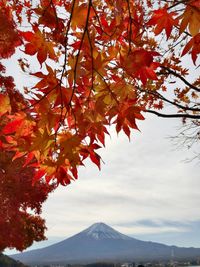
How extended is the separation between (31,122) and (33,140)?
0.46 ft

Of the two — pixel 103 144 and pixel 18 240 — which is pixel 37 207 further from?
pixel 103 144

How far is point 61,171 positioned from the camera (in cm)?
291

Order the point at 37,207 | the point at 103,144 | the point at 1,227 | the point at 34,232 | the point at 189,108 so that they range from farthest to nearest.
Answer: the point at 34,232, the point at 1,227, the point at 37,207, the point at 189,108, the point at 103,144

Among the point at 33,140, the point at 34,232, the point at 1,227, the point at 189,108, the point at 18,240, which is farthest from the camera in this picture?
the point at 34,232

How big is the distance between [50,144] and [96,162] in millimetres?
361

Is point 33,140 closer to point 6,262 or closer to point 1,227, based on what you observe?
point 1,227

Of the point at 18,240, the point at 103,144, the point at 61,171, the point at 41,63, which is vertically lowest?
the point at 61,171

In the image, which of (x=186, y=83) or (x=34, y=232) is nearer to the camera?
(x=186, y=83)

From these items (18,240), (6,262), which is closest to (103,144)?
(18,240)

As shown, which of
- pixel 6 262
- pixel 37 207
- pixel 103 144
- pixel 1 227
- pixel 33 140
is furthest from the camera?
pixel 6 262

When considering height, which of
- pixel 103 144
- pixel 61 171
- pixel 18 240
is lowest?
pixel 61 171

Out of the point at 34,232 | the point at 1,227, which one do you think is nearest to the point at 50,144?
the point at 1,227

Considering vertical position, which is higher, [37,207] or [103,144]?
[37,207]

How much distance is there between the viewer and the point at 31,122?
276 cm
